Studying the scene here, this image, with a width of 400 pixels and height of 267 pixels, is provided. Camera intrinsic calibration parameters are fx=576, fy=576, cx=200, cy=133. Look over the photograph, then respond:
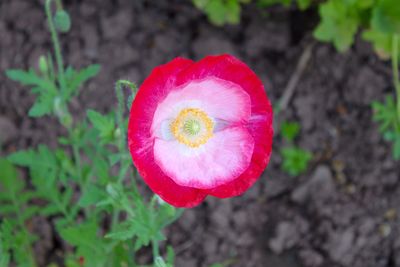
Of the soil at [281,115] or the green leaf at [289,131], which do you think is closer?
the soil at [281,115]

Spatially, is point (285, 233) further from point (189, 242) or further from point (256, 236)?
point (189, 242)

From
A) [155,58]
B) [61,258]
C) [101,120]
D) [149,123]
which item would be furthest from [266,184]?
[149,123]

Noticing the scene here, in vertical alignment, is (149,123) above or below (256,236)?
above

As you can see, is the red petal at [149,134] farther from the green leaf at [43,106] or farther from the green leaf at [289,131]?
the green leaf at [289,131]

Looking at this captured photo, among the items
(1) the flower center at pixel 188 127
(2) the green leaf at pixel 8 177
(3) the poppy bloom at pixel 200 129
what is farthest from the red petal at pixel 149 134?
(2) the green leaf at pixel 8 177

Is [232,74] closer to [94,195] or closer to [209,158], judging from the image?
[209,158]

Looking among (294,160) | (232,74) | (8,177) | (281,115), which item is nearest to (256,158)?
(232,74)
